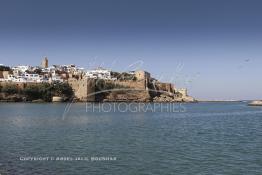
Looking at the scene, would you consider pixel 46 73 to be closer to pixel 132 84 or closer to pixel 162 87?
pixel 132 84

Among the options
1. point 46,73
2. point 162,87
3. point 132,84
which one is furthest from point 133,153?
point 162,87

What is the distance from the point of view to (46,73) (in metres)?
107

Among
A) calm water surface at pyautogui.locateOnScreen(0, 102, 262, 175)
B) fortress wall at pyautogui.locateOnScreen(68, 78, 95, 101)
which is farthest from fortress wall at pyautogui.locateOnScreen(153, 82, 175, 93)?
calm water surface at pyautogui.locateOnScreen(0, 102, 262, 175)

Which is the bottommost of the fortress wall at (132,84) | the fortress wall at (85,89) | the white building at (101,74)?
the fortress wall at (85,89)

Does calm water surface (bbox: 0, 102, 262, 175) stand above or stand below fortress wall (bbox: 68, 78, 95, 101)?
below

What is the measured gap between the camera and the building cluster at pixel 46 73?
3681 inches

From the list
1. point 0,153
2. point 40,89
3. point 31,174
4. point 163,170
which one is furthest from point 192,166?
point 40,89

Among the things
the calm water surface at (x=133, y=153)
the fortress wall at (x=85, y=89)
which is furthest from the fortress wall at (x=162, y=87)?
the calm water surface at (x=133, y=153)

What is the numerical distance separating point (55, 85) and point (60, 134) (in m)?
64.8

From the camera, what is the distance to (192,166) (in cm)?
1298

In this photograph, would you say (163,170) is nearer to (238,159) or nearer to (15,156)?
(238,159)

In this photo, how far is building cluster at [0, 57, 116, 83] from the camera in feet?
307

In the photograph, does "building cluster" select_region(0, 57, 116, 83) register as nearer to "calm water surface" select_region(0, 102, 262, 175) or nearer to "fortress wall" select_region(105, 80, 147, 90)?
"fortress wall" select_region(105, 80, 147, 90)

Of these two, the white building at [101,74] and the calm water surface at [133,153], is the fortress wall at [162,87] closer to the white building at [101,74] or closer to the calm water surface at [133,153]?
the white building at [101,74]
